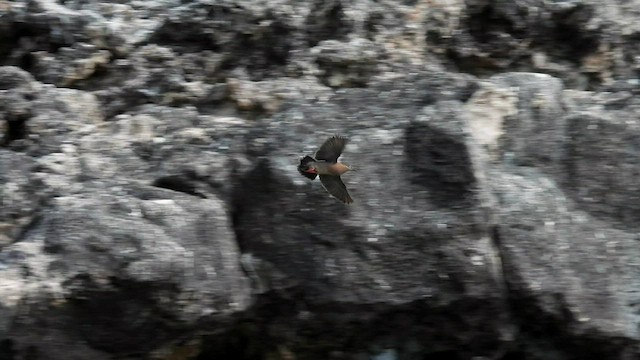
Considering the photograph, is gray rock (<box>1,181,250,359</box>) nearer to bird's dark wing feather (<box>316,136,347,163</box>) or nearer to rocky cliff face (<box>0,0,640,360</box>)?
rocky cliff face (<box>0,0,640,360</box>)

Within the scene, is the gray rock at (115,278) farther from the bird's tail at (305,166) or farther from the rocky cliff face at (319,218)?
the bird's tail at (305,166)

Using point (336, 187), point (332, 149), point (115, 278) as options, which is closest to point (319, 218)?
point (336, 187)

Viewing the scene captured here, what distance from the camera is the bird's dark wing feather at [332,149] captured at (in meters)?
2.92

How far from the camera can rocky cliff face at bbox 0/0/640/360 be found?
281 centimetres

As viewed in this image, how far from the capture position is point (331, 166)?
2.93 meters

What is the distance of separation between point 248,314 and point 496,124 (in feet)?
4.21

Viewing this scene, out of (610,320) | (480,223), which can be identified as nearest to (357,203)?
(480,223)

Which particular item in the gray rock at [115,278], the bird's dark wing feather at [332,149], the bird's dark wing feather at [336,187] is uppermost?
the bird's dark wing feather at [332,149]

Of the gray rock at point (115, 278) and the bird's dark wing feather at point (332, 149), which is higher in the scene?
the bird's dark wing feather at point (332, 149)

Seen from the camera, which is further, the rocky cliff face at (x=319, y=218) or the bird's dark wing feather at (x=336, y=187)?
the bird's dark wing feather at (x=336, y=187)

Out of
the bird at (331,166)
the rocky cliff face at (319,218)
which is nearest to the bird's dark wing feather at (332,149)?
the bird at (331,166)

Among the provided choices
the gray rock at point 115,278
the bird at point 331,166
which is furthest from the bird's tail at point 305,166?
the gray rock at point 115,278

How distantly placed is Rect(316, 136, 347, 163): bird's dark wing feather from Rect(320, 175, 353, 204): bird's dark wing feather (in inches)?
2.6

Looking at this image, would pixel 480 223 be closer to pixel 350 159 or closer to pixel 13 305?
pixel 350 159
